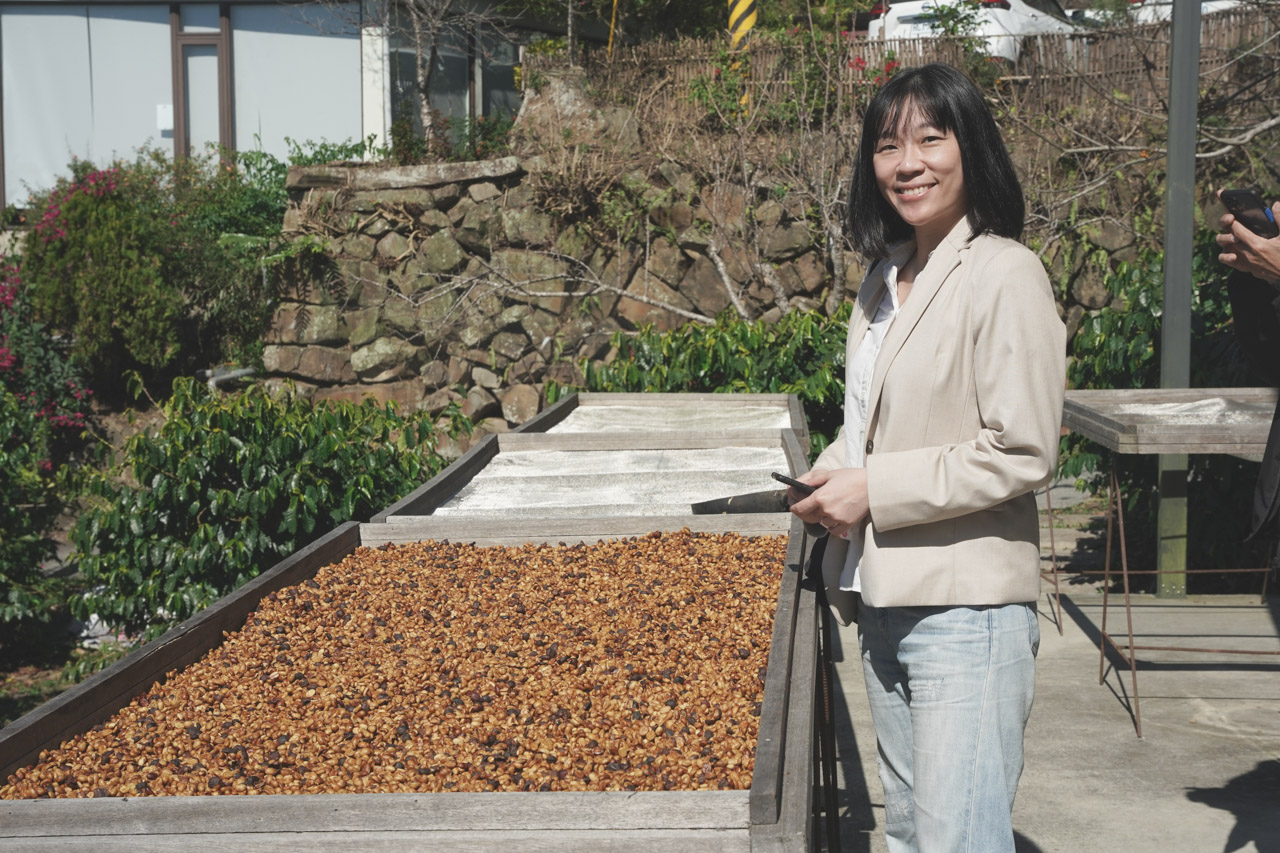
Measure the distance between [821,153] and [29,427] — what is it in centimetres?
663

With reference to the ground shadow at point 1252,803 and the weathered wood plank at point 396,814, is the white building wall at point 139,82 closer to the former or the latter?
the ground shadow at point 1252,803

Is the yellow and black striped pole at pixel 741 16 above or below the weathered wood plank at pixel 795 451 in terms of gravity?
above

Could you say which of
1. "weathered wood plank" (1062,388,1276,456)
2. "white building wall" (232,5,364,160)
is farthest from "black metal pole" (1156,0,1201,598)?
"white building wall" (232,5,364,160)

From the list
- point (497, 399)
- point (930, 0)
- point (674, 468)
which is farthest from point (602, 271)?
point (674, 468)

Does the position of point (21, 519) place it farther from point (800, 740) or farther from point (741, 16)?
point (741, 16)

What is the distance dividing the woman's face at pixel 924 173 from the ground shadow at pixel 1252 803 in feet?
7.54

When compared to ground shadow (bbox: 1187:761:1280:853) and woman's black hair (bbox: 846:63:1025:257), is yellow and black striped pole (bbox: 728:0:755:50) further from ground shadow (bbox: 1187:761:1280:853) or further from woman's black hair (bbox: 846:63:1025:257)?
woman's black hair (bbox: 846:63:1025:257)

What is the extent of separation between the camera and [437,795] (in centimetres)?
178

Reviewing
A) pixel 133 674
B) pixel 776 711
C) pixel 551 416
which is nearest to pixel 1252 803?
pixel 776 711

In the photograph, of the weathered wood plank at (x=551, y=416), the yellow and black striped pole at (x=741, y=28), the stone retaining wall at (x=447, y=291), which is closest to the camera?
the weathered wood plank at (x=551, y=416)

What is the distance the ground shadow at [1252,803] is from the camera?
3316mm

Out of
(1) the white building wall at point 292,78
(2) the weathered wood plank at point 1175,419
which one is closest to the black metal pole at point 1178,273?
(2) the weathered wood plank at point 1175,419

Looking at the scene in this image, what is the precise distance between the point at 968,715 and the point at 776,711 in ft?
1.07

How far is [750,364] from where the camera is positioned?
23.4ft
